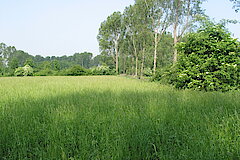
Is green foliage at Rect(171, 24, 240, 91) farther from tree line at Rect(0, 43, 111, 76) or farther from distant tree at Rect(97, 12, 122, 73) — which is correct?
tree line at Rect(0, 43, 111, 76)

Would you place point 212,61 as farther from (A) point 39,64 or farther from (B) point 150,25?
(A) point 39,64

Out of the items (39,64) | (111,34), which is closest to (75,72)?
(111,34)

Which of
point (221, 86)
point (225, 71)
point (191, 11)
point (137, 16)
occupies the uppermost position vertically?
point (137, 16)

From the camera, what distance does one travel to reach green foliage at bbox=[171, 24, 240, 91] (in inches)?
261

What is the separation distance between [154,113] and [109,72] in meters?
41.8

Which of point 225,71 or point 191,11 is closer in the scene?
point 225,71

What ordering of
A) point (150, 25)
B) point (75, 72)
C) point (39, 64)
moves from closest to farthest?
point (150, 25) < point (75, 72) < point (39, 64)

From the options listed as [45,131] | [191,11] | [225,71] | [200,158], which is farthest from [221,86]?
[191,11]

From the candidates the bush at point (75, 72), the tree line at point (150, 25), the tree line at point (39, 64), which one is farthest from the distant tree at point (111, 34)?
the bush at point (75, 72)

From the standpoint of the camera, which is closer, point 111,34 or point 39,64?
point 111,34

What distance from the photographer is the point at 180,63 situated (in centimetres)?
787

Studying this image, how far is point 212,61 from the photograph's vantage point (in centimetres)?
671

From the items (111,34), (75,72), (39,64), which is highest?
(111,34)

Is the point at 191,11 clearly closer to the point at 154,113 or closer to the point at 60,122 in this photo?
the point at 154,113
